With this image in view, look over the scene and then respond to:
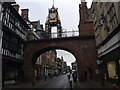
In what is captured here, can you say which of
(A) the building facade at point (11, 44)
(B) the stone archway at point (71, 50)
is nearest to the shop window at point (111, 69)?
(B) the stone archway at point (71, 50)

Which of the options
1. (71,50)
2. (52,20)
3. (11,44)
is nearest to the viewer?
(11,44)

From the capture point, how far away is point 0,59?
1839cm

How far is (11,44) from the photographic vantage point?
22.3m

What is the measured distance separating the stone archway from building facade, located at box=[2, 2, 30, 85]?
1.32 m

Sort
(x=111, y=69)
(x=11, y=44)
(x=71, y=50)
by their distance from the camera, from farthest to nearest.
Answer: (x=71, y=50), (x=11, y=44), (x=111, y=69)

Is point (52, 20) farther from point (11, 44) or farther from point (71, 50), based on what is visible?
point (11, 44)

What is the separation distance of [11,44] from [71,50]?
9825mm

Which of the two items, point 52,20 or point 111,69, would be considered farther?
point 52,20

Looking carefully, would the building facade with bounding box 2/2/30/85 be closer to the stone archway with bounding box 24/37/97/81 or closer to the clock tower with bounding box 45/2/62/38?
the stone archway with bounding box 24/37/97/81

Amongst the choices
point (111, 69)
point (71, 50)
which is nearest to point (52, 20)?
point (71, 50)

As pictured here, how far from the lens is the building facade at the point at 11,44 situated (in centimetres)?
2000

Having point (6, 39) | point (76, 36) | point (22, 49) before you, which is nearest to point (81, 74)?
point (76, 36)

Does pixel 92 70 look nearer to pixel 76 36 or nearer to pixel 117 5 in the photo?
pixel 76 36

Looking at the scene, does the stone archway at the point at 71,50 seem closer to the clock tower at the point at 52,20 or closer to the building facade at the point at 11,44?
the building facade at the point at 11,44
